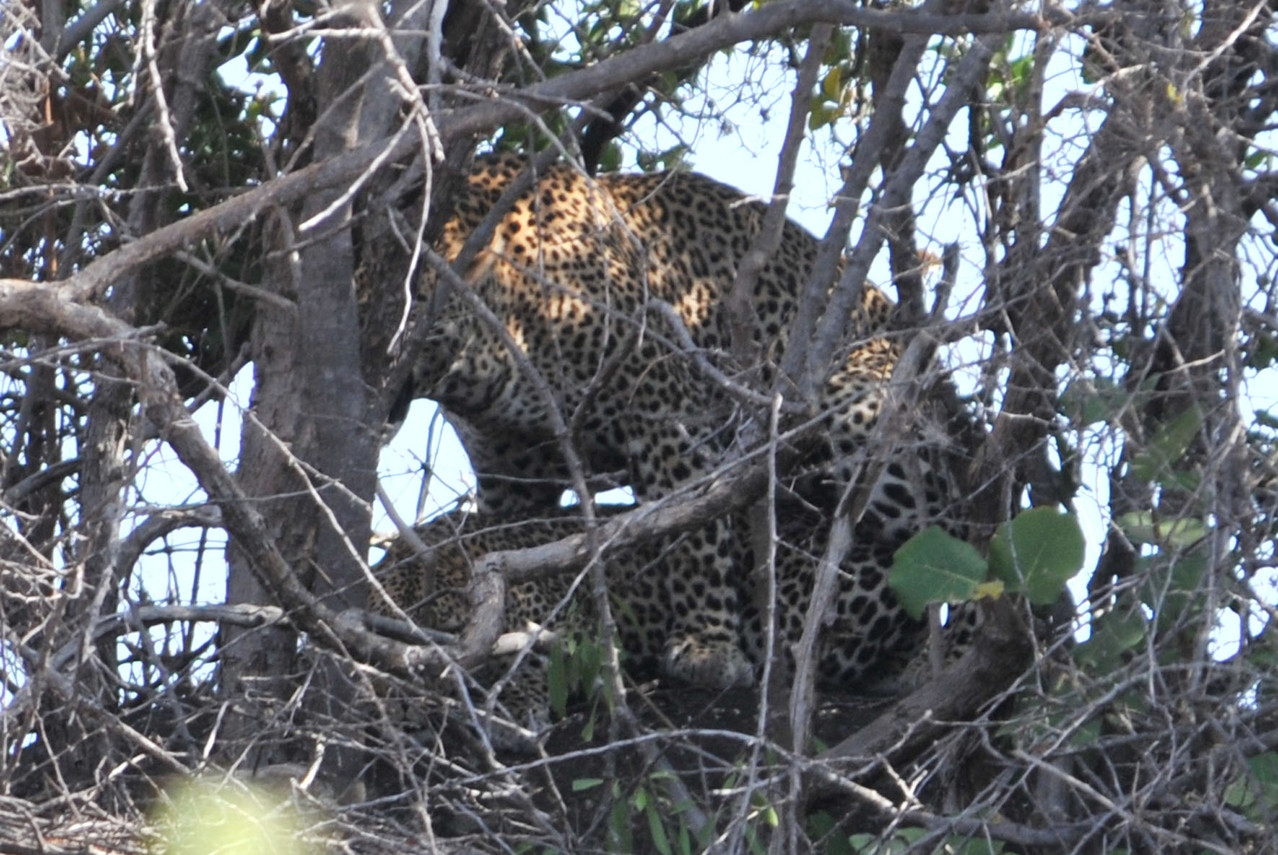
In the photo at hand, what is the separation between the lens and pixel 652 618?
6375mm

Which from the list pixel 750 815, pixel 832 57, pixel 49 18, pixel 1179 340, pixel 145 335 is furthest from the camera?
pixel 832 57

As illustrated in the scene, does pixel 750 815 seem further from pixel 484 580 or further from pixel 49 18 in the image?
pixel 49 18

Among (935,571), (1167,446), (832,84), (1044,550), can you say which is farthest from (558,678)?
(832,84)

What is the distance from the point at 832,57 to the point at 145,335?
8.86ft

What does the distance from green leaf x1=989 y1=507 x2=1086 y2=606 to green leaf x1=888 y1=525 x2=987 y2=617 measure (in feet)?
0.26

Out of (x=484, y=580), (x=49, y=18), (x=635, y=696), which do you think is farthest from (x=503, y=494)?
(x=484, y=580)

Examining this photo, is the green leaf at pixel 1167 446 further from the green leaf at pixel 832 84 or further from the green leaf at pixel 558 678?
the green leaf at pixel 832 84

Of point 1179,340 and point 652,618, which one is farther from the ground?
point 1179,340

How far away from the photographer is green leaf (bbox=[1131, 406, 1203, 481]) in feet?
10.9

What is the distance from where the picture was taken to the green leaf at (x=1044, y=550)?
12.1ft

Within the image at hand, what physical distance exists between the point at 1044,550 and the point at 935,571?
0.21 m

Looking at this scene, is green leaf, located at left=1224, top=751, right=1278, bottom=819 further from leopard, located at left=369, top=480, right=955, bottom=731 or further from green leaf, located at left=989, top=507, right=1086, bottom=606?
leopard, located at left=369, top=480, right=955, bottom=731

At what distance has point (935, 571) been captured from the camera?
3760 millimetres

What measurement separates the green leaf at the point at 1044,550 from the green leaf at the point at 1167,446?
19 cm
